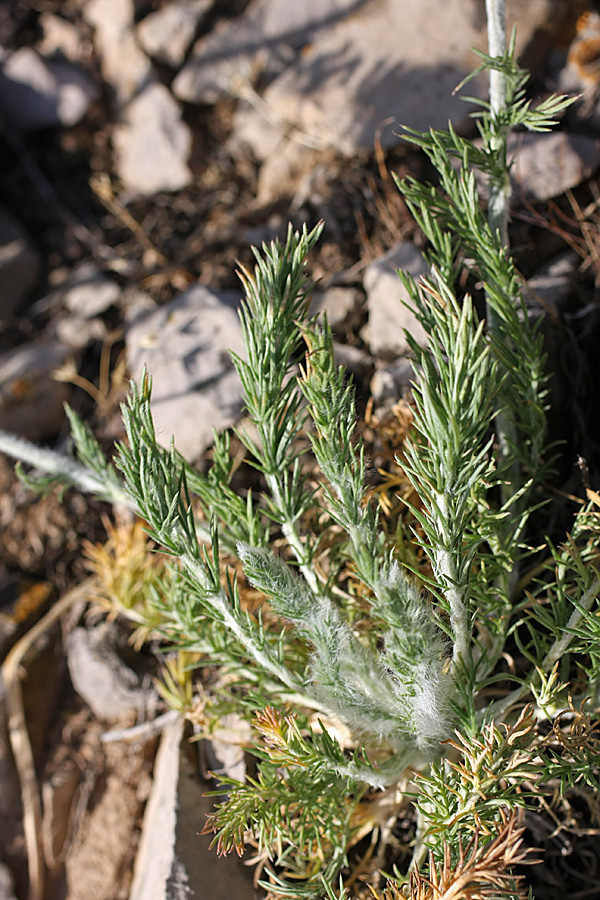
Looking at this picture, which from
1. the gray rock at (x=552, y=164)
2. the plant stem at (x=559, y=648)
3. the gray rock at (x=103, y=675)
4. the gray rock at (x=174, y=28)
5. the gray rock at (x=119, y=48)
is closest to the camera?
the plant stem at (x=559, y=648)

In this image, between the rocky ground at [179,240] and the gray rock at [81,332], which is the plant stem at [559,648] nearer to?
the rocky ground at [179,240]

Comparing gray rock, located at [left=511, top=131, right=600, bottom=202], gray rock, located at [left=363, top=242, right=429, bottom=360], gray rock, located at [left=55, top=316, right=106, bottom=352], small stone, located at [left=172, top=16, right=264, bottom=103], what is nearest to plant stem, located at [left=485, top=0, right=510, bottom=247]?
gray rock, located at [left=363, top=242, right=429, bottom=360]

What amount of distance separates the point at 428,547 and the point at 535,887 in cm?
117

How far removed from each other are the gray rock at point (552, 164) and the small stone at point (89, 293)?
1.89m

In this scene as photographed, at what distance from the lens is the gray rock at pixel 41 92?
11.8 ft

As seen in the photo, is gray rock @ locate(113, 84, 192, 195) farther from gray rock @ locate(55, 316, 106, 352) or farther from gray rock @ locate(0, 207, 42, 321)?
gray rock @ locate(55, 316, 106, 352)

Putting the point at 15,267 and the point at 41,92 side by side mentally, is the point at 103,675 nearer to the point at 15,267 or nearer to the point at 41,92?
the point at 15,267

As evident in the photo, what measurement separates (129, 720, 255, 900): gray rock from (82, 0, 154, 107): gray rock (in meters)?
3.16

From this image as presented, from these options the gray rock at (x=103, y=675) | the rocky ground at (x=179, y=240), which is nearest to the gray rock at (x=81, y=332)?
the rocky ground at (x=179, y=240)

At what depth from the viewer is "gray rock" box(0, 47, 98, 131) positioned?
3609 millimetres

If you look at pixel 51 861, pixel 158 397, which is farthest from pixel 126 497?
pixel 51 861

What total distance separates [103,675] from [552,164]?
254cm

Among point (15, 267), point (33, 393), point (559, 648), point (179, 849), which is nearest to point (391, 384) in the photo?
point (559, 648)

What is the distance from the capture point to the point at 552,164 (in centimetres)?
245
